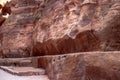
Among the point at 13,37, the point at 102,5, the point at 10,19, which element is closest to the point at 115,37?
the point at 102,5

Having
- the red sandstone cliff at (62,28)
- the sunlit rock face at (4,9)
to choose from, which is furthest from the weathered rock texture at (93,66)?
the sunlit rock face at (4,9)

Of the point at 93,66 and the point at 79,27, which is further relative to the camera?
the point at 79,27

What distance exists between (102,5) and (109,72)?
2661 mm

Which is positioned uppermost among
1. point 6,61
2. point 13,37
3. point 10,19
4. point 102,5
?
point 102,5

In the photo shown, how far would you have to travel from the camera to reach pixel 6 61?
9461 millimetres

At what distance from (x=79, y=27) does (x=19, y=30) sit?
211 inches

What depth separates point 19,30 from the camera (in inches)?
436

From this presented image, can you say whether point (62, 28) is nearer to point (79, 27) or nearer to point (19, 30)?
point (79, 27)

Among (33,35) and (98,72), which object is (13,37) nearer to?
(33,35)

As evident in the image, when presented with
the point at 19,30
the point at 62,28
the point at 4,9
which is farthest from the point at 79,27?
the point at 4,9

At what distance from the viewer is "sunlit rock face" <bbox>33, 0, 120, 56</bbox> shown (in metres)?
5.36

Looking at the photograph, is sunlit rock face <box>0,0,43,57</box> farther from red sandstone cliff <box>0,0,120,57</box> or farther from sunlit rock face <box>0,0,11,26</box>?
sunlit rock face <box>0,0,11,26</box>

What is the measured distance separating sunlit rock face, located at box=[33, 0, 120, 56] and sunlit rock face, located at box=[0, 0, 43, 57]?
1.28 m

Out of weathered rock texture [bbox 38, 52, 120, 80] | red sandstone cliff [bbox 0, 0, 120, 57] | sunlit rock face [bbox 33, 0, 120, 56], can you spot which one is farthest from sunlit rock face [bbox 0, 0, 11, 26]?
weathered rock texture [bbox 38, 52, 120, 80]
